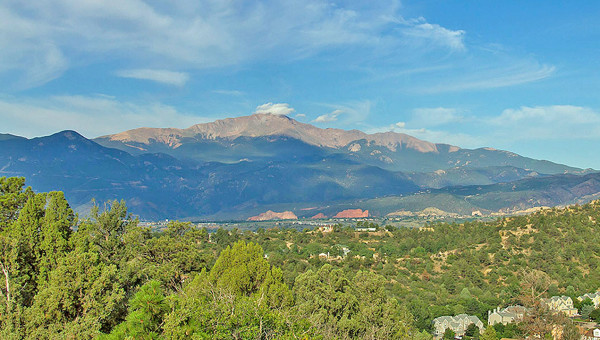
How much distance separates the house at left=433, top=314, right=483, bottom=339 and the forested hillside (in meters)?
1.41

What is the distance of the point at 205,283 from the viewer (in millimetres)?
19453

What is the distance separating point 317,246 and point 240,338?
174 feet

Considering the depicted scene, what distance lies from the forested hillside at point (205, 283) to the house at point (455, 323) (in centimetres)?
141

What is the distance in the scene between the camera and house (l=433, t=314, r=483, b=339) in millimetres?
42125

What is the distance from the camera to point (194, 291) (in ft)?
58.3

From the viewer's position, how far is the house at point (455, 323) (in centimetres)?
4212

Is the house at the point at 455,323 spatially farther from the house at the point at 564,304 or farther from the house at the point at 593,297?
the house at the point at 593,297

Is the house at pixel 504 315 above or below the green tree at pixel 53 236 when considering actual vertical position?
below

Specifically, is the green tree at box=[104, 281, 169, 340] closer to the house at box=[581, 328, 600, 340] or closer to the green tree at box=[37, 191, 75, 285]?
the green tree at box=[37, 191, 75, 285]

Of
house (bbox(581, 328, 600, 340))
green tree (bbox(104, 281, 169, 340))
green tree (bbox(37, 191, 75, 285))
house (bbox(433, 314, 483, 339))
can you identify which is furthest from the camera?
house (bbox(433, 314, 483, 339))

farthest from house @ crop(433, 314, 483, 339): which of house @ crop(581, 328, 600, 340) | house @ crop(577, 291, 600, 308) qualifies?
house @ crop(577, 291, 600, 308)

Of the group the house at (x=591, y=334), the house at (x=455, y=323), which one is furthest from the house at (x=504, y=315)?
the house at (x=591, y=334)

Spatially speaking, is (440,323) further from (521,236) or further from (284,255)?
(521,236)

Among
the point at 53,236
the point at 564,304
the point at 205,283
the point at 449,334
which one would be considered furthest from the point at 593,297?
the point at 53,236
